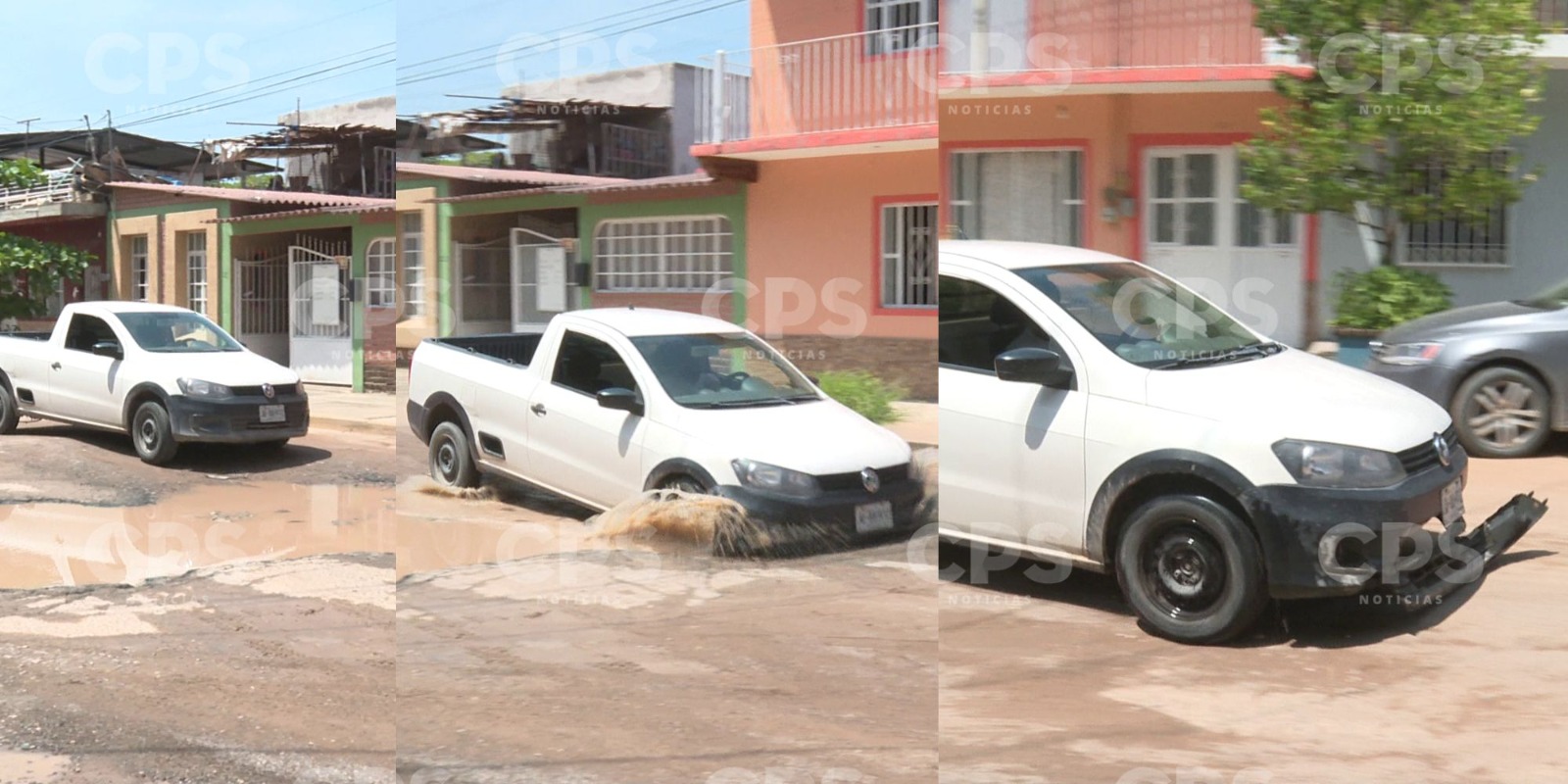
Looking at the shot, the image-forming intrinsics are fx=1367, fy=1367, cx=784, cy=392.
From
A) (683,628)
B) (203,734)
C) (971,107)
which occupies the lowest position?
(203,734)

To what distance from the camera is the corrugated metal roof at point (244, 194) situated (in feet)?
10.9

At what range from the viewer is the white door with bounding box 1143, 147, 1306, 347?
3082 millimetres

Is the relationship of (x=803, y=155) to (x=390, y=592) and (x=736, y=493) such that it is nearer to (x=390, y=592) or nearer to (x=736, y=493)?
(x=736, y=493)

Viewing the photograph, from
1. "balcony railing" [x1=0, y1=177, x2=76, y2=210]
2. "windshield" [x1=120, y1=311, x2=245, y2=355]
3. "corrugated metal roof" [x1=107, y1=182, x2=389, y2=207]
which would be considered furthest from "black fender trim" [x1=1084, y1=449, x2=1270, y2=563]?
"balcony railing" [x1=0, y1=177, x2=76, y2=210]

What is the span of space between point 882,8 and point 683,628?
38 centimetres

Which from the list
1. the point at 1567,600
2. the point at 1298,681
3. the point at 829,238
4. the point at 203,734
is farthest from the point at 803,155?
the point at 1567,600

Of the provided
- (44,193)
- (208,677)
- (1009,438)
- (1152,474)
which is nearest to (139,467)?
(44,193)

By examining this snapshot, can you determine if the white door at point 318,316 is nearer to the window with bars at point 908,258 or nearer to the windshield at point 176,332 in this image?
the windshield at point 176,332

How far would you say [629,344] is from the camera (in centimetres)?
76

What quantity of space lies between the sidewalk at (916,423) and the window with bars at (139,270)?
4.20 meters

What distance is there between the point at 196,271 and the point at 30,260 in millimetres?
619

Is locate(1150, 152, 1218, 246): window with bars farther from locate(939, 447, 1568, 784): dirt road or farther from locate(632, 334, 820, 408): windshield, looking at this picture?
locate(632, 334, 820, 408): windshield

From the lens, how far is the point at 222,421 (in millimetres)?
4770

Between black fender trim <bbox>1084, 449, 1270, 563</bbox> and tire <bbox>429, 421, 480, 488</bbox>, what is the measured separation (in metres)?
2.28
